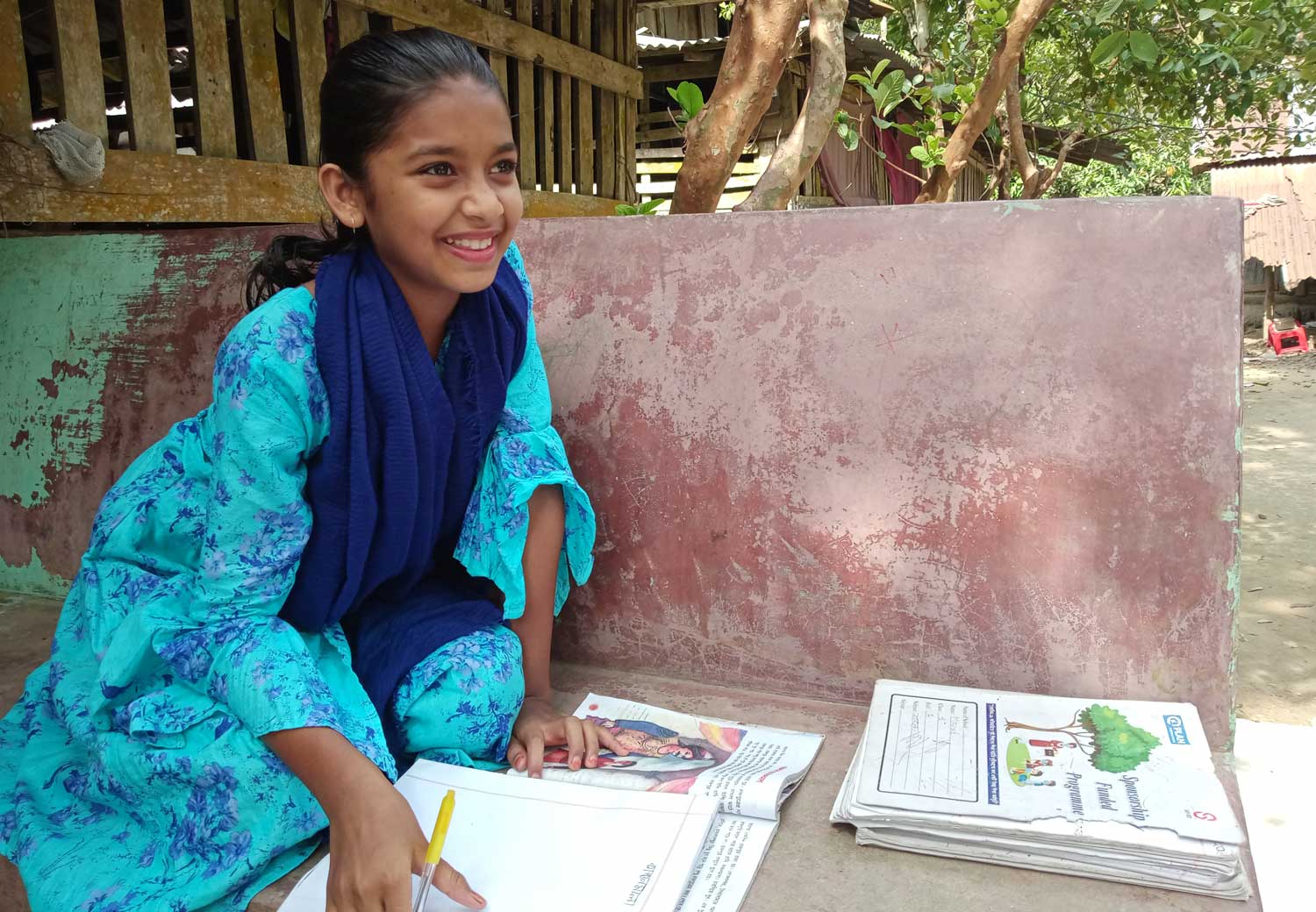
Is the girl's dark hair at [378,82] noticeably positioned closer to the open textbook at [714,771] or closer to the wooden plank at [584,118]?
the open textbook at [714,771]

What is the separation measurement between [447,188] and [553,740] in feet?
2.70

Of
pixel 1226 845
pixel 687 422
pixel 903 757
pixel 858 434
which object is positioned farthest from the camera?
pixel 687 422

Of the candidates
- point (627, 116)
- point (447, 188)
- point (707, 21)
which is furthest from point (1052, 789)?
point (707, 21)

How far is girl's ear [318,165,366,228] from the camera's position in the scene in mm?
1424

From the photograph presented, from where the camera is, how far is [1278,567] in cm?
393

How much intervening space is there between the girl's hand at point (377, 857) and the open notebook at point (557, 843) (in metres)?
0.05

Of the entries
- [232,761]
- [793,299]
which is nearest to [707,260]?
[793,299]

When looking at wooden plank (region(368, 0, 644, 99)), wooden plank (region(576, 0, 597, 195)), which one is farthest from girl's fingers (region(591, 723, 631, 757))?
wooden plank (region(576, 0, 597, 195))

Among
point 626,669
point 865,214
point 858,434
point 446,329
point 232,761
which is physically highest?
point 865,214

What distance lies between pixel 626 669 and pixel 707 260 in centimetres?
77

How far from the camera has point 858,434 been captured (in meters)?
1.68

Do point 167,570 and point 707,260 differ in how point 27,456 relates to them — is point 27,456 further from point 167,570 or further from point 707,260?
point 707,260

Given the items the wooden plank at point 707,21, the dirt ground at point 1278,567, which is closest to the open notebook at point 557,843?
the dirt ground at point 1278,567

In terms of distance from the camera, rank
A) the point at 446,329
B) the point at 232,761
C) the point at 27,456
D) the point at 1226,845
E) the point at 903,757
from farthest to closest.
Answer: the point at 27,456, the point at 446,329, the point at 903,757, the point at 232,761, the point at 1226,845
